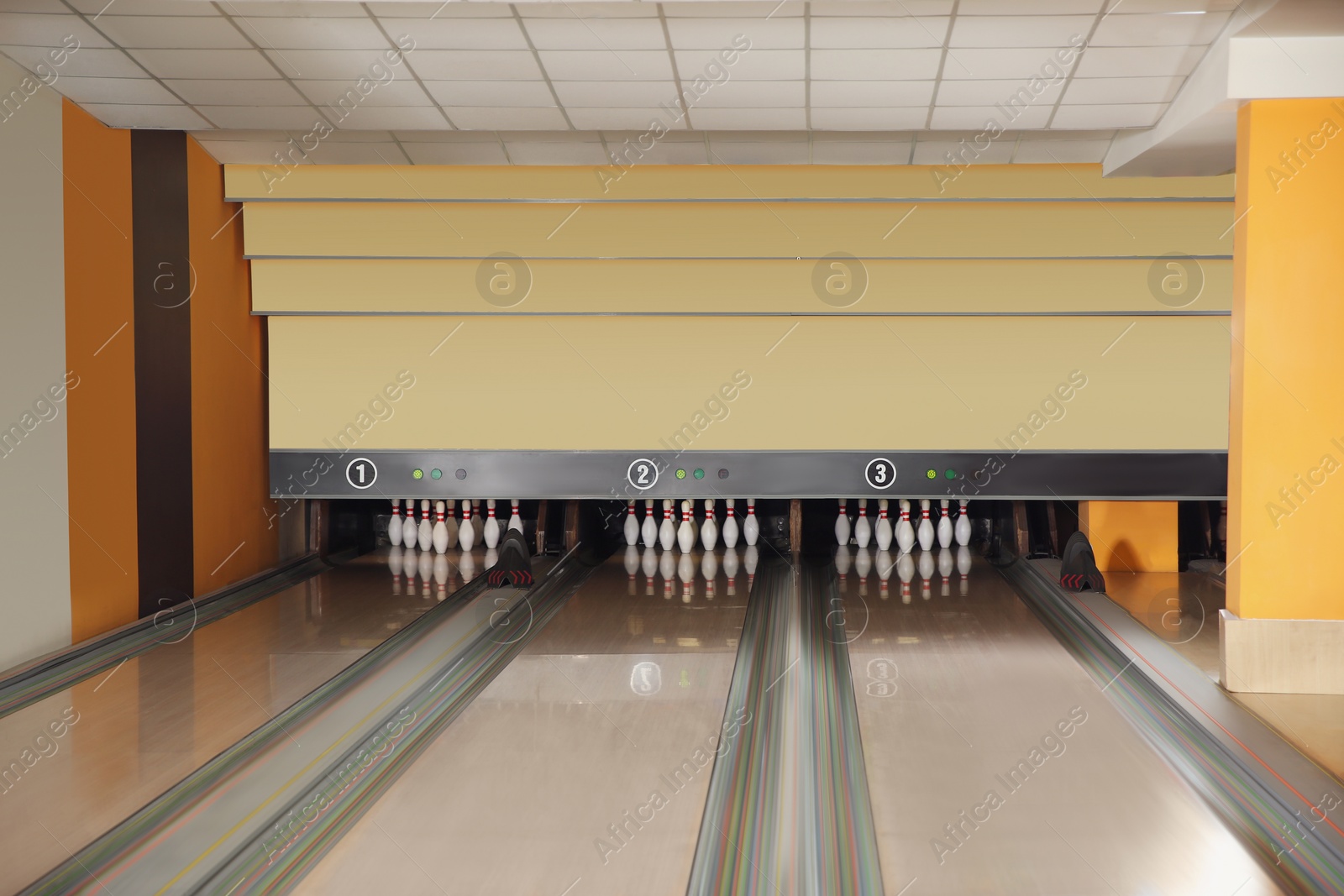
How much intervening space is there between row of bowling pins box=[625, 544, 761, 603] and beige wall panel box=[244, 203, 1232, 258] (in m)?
1.11

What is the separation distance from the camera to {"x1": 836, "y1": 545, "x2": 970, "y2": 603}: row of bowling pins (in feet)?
9.90

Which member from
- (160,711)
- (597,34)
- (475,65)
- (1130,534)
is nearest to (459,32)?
(475,65)

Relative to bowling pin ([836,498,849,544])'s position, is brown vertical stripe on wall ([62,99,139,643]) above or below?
above

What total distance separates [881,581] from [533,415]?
4.38 ft

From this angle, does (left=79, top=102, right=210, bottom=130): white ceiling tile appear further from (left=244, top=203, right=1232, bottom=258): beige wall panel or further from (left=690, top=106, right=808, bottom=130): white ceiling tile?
(left=690, top=106, right=808, bottom=130): white ceiling tile

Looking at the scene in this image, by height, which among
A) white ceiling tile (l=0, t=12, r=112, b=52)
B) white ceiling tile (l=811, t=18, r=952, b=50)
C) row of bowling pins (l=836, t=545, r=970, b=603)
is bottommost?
row of bowling pins (l=836, t=545, r=970, b=603)

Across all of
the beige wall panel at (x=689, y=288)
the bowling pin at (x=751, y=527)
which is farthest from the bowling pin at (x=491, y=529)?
the bowling pin at (x=751, y=527)

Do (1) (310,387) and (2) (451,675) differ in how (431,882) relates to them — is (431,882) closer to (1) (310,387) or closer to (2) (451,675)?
(2) (451,675)

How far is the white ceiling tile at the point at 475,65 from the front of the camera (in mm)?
2248

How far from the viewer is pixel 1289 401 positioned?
2.12m

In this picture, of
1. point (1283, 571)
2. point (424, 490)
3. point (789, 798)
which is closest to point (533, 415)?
point (424, 490)

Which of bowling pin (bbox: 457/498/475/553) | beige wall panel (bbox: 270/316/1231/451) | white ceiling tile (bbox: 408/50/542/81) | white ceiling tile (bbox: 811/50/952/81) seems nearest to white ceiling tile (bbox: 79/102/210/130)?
beige wall panel (bbox: 270/316/1231/451)

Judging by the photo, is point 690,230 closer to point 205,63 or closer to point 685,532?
point 685,532

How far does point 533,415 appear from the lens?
3.24 m
